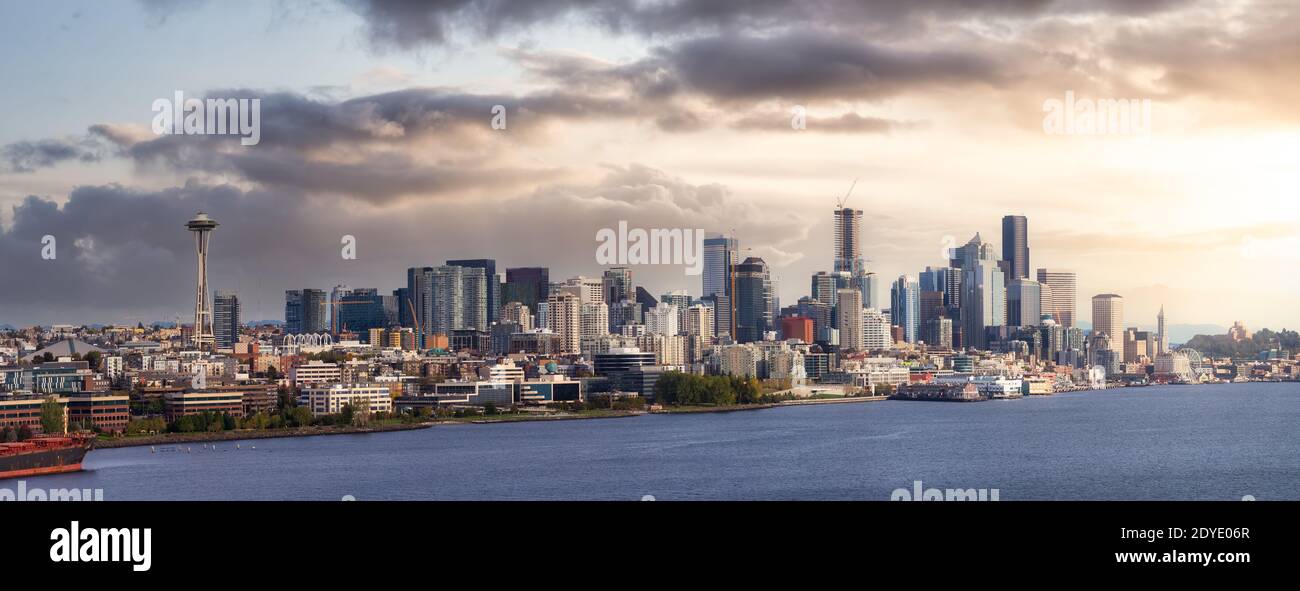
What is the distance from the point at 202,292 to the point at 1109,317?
35216 mm

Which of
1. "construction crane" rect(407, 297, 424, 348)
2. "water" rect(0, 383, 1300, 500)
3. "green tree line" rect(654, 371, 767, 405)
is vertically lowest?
"water" rect(0, 383, 1300, 500)

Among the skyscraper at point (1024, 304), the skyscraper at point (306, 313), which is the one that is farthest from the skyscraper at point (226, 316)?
the skyscraper at point (1024, 304)

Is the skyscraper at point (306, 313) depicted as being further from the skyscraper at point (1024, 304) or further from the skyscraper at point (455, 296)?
the skyscraper at point (1024, 304)

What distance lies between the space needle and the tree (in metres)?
15.4

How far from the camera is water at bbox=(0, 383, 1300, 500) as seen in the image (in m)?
12.8

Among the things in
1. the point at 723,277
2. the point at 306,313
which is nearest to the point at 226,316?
the point at 306,313

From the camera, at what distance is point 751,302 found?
51.7m

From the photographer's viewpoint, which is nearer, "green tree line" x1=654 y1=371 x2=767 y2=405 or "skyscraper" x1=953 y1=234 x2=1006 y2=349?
"green tree line" x1=654 y1=371 x2=767 y2=405

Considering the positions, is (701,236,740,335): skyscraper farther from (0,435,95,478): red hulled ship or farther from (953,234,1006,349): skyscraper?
(0,435,95,478): red hulled ship

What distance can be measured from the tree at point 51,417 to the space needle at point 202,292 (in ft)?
50.4

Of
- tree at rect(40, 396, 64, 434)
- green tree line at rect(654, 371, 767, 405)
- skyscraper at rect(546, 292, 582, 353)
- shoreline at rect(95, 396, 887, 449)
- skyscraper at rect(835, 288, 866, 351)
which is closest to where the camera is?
tree at rect(40, 396, 64, 434)

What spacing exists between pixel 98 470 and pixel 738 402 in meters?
18.7

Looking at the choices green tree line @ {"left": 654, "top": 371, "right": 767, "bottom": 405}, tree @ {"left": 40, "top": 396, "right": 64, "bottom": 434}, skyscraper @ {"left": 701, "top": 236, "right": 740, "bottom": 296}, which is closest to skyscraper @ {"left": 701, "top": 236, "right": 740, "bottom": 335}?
skyscraper @ {"left": 701, "top": 236, "right": 740, "bottom": 296}
